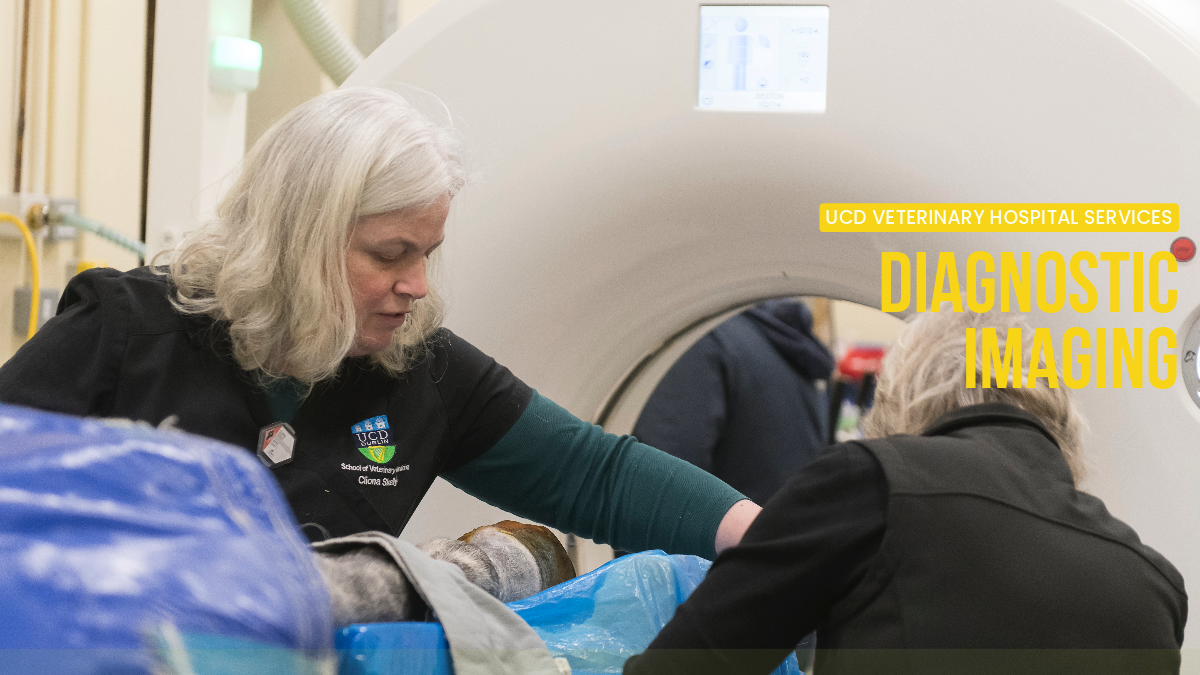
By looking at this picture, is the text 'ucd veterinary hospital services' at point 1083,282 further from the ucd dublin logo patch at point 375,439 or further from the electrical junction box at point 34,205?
the electrical junction box at point 34,205

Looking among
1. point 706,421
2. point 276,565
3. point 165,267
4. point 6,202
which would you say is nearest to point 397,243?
point 165,267

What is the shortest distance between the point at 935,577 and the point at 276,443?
2.36ft

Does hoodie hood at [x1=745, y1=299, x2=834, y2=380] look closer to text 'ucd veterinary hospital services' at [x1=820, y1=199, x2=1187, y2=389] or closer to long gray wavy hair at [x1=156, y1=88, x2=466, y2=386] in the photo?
text 'ucd veterinary hospital services' at [x1=820, y1=199, x2=1187, y2=389]

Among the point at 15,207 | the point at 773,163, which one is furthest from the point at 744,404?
the point at 15,207

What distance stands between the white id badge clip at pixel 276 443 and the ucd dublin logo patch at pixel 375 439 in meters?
0.08

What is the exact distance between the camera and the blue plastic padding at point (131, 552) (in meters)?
0.58

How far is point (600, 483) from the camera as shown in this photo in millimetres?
1437

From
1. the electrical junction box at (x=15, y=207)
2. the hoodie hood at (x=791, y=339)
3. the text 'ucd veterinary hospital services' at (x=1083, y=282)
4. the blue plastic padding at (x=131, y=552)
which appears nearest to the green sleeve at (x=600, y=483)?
the text 'ucd veterinary hospital services' at (x=1083, y=282)

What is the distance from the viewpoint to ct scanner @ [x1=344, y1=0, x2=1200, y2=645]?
1.30 m

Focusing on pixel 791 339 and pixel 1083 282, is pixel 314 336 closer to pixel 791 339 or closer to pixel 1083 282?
pixel 1083 282

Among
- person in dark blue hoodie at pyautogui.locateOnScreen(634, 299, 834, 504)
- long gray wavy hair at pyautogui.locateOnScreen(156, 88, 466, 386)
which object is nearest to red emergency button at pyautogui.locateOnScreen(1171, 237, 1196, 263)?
long gray wavy hair at pyautogui.locateOnScreen(156, 88, 466, 386)

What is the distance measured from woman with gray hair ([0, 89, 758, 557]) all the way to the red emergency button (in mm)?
571

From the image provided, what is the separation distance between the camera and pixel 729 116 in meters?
1.48

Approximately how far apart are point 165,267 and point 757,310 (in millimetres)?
1503
